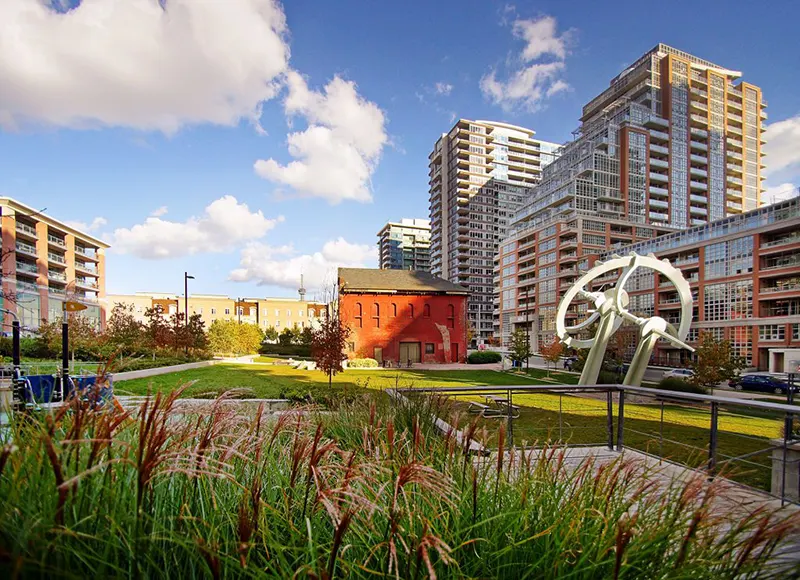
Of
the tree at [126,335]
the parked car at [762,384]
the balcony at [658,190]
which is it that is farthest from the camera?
the balcony at [658,190]

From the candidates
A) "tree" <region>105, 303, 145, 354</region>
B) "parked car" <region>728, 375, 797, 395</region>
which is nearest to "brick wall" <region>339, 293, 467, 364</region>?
"tree" <region>105, 303, 145, 354</region>

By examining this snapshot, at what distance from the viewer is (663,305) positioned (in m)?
53.1

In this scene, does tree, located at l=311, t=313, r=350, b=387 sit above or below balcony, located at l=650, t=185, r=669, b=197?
below

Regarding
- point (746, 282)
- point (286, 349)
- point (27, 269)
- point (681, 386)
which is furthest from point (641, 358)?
point (27, 269)

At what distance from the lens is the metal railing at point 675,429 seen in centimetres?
433

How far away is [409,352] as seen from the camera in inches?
1607

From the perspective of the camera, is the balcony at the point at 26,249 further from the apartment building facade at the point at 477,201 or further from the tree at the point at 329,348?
the apartment building facade at the point at 477,201

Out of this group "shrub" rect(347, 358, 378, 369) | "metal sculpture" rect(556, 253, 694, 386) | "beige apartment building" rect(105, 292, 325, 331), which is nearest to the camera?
"metal sculpture" rect(556, 253, 694, 386)

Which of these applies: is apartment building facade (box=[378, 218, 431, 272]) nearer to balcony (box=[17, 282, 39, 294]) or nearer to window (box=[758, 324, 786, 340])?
balcony (box=[17, 282, 39, 294])

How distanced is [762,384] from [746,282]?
22.3m

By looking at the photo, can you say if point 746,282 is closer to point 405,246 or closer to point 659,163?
point 659,163

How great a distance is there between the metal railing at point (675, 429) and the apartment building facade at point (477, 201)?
272 ft

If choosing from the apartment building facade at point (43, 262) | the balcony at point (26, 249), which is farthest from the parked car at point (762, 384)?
the balcony at point (26, 249)

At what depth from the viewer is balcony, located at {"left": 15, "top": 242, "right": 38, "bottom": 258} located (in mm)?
47125
